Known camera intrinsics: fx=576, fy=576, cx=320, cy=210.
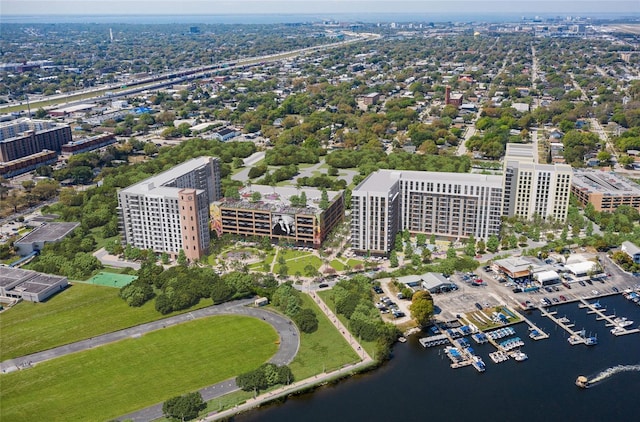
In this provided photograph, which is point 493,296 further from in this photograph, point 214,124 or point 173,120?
point 173,120

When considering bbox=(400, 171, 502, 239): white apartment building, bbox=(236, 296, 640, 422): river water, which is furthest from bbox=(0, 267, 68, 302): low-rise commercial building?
bbox=(400, 171, 502, 239): white apartment building

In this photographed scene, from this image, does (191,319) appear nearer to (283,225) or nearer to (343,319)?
(343,319)

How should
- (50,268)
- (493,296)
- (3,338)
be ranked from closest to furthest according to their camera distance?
(3,338)
(493,296)
(50,268)

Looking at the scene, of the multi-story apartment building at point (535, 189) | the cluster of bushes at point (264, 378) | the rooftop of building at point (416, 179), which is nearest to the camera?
the cluster of bushes at point (264, 378)

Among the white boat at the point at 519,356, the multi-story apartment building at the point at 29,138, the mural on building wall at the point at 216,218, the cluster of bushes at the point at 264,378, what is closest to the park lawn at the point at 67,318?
the cluster of bushes at the point at 264,378

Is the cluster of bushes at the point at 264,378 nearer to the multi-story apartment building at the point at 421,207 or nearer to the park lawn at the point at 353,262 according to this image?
the park lawn at the point at 353,262

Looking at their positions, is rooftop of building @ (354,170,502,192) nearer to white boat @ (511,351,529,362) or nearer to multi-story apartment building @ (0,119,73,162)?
white boat @ (511,351,529,362)

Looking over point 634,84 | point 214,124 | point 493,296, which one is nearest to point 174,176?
point 493,296
